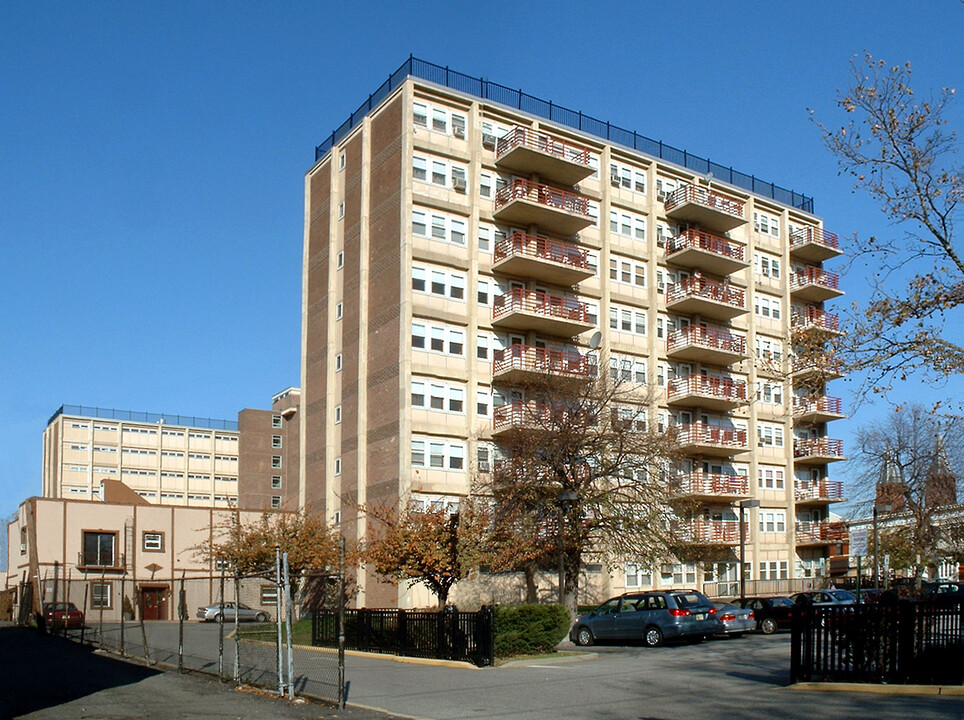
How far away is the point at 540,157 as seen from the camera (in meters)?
46.9

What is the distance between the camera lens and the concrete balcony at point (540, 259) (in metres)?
45.9

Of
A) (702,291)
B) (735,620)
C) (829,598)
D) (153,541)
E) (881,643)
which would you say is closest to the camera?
(881,643)

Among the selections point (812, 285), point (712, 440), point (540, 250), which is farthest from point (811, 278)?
point (540, 250)

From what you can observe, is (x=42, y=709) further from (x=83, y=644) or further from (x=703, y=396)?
(x=703, y=396)

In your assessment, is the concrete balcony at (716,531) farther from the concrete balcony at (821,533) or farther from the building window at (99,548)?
the building window at (99,548)

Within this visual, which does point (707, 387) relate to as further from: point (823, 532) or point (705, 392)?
point (823, 532)

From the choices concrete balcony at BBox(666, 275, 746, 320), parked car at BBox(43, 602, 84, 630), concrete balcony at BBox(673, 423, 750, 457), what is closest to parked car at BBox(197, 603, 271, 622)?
parked car at BBox(43, 602, 84, 630)

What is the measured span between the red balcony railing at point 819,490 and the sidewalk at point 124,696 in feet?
141

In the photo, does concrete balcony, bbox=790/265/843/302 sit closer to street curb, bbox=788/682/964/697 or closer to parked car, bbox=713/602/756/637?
parked car, bbox=713/602/756/637

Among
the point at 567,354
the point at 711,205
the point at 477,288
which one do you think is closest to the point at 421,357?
the point at 477,288

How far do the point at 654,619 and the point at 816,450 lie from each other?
31.8m

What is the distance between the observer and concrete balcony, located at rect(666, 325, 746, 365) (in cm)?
5225

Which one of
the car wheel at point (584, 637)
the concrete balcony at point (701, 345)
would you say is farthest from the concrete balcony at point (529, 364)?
the car wheel at point (584, 637)

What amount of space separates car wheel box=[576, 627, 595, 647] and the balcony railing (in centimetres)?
3054
